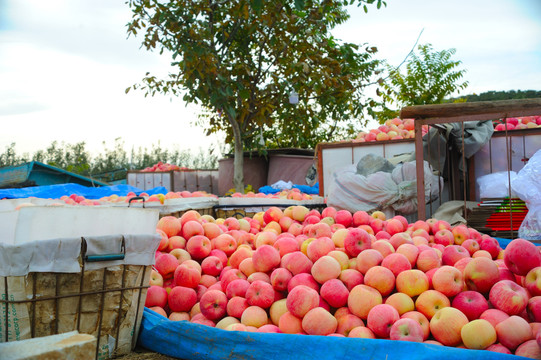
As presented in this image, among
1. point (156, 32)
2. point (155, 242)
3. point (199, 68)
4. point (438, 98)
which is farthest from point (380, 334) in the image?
point (438, 98)

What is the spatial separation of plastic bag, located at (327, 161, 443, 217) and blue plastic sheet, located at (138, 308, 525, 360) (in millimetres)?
3224

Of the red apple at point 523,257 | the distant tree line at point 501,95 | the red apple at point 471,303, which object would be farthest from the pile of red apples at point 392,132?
the distant tree line at point 501,95

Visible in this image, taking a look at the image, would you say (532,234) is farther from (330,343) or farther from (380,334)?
(330,343)

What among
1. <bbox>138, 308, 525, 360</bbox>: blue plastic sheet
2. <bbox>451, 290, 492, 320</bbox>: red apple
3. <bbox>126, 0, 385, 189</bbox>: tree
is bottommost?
<bbox>138, 308, 525, 360</bbox>: blue plastic sheet

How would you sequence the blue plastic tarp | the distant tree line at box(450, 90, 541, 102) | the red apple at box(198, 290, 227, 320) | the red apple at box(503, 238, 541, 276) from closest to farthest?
the red apple at box(503, 238, 541, 276) → the red apple at box(198, 290, 227, 320) → the blue plastic tarp → the distant tree line at box(450, 90, 541, 102)

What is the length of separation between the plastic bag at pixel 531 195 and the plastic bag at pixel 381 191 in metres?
0.99

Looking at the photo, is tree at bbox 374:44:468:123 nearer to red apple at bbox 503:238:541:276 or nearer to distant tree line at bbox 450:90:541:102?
distant tree line at bbox 450:90:541:102

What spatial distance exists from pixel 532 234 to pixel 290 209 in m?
2.13

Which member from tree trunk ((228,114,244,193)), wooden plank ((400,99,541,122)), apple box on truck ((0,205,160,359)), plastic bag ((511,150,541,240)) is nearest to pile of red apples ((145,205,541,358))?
apple box on truck ((0,205,160,359))

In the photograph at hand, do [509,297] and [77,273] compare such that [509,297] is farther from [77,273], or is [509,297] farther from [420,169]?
[420,169]

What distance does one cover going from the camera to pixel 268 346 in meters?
2.00

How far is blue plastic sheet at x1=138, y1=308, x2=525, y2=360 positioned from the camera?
5.61 ft

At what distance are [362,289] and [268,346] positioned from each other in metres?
0.55

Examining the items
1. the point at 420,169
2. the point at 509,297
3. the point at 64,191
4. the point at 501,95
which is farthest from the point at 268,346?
the point at 501,95
